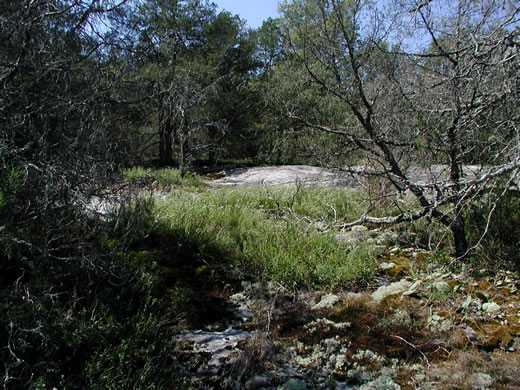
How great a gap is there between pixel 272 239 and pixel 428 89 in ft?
8.01

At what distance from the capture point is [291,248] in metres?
4.78

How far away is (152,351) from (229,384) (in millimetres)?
562

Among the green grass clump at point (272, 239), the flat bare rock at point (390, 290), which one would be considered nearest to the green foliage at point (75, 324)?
the green grass clump at point (272, 239)

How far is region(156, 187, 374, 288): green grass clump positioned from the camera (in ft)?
13.9

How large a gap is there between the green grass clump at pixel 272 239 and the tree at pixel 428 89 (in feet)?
2.39

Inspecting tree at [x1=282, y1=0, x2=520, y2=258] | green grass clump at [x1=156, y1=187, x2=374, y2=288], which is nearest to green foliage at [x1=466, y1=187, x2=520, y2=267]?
tree at [x1=282, y1=0, x2=520, y2=258]

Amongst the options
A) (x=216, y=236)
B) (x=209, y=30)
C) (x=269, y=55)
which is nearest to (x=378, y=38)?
(x=216, y=236)

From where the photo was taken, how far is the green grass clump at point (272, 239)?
13.9ft

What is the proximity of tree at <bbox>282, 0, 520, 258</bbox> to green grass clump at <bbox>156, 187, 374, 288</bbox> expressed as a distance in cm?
73

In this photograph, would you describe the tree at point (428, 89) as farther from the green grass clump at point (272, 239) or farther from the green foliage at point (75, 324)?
the green foliage at point (75, 324)

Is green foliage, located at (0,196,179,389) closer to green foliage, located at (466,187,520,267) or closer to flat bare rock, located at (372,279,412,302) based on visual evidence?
flat bare rock, located at (372,279,412,302)

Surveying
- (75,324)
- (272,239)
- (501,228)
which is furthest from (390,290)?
(75,324)

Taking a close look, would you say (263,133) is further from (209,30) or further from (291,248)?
(291,248)

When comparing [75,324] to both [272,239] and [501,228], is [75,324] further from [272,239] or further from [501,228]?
[501,228]
